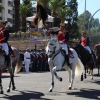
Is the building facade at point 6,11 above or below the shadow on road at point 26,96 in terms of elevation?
above

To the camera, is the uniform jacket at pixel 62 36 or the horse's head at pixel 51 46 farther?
the uniform jacket at pixel 62 36

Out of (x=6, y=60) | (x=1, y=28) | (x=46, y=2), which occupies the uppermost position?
(x=46, y=2)

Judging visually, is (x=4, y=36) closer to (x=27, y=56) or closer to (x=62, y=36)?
(x=62, y=36)

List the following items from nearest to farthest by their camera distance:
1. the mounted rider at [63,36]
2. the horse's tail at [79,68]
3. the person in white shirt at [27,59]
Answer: the mounted rider at [63,36] < the horse's tail at [79,68] < the person in white shirt at [27,59]

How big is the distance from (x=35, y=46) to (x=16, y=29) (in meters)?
7.65

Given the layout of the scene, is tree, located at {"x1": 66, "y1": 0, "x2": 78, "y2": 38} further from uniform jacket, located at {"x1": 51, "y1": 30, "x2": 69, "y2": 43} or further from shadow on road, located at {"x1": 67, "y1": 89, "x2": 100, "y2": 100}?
shadow on road, located at {"x1": 67, "y1": 89, "x2": 100, "y2": 100}

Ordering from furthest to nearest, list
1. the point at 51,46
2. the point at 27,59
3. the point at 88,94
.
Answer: the point at 27,59 < the point at 51,46 < the point at 88,94

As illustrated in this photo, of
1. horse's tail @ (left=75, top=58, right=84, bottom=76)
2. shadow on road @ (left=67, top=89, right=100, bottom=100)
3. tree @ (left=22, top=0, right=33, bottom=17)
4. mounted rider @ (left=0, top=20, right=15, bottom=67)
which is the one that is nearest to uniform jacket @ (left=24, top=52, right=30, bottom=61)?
horse's tail @ (left=75, top=58, right=84, bottom=76)

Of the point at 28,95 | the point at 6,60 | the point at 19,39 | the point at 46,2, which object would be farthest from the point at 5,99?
the point at 46,2

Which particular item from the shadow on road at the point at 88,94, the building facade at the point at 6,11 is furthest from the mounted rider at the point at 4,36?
the building facade at the point at 6,11

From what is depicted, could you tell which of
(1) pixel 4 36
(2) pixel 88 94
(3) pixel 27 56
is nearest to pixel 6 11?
(3) pixel 27 56

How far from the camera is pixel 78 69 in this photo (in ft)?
54.6

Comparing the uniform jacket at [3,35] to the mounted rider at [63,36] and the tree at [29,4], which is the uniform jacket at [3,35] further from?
the tree at [29,4]

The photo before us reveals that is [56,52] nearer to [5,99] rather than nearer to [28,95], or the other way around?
[28,95]
